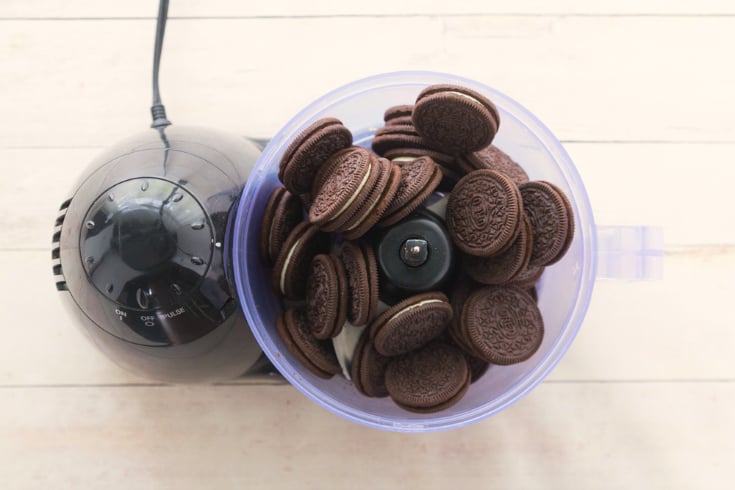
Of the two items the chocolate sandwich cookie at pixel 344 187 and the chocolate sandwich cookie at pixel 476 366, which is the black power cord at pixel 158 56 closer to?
the chocolate sandwich cookie at pixel 344 187

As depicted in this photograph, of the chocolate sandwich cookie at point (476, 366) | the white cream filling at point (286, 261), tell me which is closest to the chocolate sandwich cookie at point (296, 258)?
the white cream filling at point (286, 261)

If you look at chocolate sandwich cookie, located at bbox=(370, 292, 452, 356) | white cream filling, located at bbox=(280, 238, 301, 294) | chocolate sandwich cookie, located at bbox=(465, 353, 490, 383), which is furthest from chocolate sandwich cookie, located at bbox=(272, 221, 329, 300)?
chocolate sandwich cookie, located at bbox=(465, 353, 490, 383)

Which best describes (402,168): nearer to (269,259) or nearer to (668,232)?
(269,259)

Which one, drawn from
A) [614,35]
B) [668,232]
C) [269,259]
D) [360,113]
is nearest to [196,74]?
[360,113]

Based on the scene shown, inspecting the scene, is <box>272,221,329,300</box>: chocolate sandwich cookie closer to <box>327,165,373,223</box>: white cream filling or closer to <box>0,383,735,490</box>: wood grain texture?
<box>327,165,373,223</box>: white cream filling

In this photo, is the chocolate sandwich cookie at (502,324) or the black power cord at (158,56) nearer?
the chocolate sandwich cookie at (502,324)

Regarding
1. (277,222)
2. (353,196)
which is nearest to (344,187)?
(353,196)

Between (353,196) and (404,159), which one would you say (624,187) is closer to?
(404,159)
